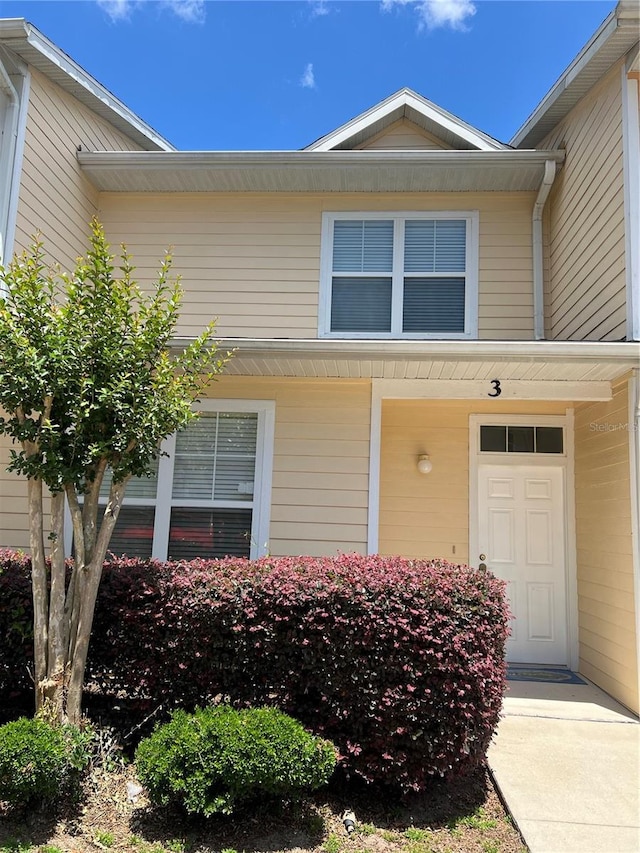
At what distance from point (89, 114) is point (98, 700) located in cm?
670

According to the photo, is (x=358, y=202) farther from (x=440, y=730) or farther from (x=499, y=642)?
(x=440, y=730)

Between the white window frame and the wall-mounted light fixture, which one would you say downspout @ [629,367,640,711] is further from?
the white window frame

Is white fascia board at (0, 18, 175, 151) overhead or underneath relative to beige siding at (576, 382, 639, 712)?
overhead

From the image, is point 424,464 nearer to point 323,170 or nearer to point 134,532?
point 134,532

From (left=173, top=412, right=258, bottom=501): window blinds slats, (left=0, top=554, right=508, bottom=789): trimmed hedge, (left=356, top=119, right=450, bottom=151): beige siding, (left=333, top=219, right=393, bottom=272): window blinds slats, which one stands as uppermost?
(left=356, top=119, right=450, bottom=151): beige siding

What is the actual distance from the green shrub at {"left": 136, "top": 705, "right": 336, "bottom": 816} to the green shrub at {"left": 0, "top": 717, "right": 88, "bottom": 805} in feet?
1.28

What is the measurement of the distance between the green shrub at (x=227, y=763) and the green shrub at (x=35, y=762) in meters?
0.39

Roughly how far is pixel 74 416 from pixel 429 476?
4.35m

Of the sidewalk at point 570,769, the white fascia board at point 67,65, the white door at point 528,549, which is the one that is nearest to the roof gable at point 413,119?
the white fascia board at point 67,65

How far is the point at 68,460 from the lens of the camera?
12.0 ft

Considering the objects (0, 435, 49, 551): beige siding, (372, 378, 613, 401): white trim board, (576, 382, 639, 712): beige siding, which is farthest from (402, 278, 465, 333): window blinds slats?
(0, 435, 49, 551): beige siding

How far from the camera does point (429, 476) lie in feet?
22.5

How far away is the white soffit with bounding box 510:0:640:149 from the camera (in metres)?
5.05

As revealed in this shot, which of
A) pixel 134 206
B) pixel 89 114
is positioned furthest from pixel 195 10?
pixel 134 206
